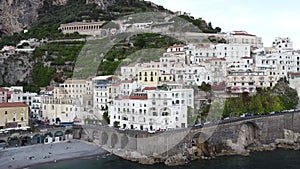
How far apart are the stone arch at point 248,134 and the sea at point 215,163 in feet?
8.43

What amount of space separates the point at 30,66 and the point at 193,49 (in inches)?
646

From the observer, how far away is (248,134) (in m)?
35.3

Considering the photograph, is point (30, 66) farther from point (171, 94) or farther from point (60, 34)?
point (171, 94)

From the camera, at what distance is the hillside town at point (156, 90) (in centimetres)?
3306

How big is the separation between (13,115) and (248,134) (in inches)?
671

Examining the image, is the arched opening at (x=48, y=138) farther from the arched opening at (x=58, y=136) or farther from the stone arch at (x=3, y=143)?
the stone arch at (x=3, y=143)

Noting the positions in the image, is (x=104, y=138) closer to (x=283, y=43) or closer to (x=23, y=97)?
(x=23, y=97)

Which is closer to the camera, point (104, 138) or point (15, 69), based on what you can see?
point (104, 138)

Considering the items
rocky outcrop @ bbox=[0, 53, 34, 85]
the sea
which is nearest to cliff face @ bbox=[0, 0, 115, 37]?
rocky outcrop @ bbox=[0, 53, 34, 85]

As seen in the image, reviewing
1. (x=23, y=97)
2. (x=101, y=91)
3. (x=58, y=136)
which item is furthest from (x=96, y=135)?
(x=23, y=97)

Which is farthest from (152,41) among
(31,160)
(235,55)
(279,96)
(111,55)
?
(31,160)

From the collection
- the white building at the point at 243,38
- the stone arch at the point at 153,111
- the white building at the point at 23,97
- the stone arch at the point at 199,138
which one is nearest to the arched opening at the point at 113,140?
the stone arch at the point at 153,111

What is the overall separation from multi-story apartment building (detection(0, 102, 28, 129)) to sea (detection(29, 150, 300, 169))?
7047 millimetres

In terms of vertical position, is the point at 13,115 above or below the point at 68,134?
above
